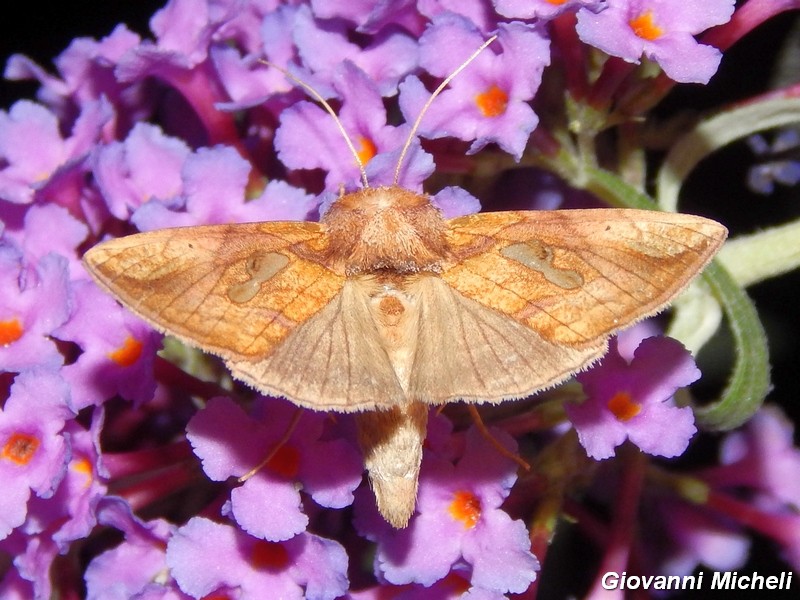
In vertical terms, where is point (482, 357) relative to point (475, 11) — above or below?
below

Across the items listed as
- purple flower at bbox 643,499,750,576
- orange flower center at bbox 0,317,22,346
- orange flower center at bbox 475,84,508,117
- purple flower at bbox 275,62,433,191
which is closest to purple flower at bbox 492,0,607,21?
orange flower center at bbox 475,84,508,117

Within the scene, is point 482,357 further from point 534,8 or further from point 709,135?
point 709,135

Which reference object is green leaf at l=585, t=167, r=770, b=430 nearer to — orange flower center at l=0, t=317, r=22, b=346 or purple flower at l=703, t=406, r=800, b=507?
purple flower at l=703, t=406, r=800, b=507

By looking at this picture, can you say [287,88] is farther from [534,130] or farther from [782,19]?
[782,19]

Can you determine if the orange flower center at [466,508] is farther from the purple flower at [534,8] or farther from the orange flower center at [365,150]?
the purple flower at [534,8]

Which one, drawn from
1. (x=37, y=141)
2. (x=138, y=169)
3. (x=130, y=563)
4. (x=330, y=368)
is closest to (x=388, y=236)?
(x=330, y=368)

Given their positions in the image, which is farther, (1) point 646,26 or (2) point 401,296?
(1) point 646,26

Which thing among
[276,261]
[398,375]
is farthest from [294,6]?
[398,375]
